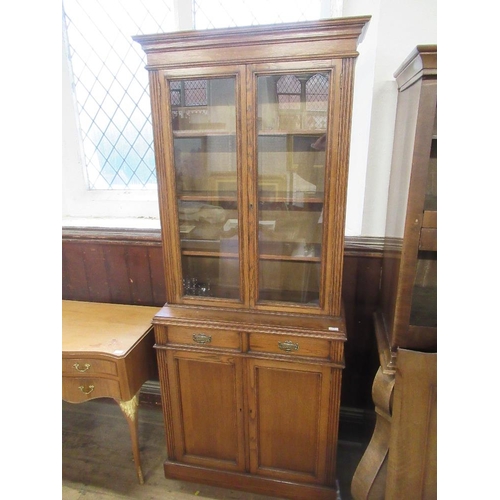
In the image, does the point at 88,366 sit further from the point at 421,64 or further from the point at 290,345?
the point at 421,64

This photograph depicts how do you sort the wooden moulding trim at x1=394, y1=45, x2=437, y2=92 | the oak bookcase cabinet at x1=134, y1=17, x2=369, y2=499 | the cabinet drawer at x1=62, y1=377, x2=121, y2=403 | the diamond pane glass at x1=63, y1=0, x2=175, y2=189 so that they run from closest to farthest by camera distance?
the wooden moulding trim at x1=394, y1=45, x2=437, y2=92 < the oak bookcase cabinet at x1=134, y1=17, x2=369, y2=499 < the cabinet drawer at x1=62, y1=377, x2=121, y2=403 < the diamond pane glass at x1=63, y1=0, x2=175, y2=189

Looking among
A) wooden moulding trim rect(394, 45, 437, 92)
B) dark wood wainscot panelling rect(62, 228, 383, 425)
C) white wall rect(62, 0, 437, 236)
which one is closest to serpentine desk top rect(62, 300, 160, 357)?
dark wood wainscot panelling rect(62, 228, 383, 425)

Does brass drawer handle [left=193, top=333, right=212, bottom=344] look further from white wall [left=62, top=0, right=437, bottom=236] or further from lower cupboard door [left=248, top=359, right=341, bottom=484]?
white wall [left=62, top=0, right=437, bottom=236]

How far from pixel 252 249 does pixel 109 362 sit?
32.1 inches

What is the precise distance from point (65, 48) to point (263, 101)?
1.36 meters

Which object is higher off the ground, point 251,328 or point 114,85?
point 114,85

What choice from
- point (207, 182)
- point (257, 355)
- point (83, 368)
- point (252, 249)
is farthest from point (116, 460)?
point (207, 182)

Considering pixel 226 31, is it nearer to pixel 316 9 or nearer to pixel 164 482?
pixel 316 9

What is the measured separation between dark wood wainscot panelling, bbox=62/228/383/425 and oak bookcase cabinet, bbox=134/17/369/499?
13.1 inches

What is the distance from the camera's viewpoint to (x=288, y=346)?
1399 millimetres

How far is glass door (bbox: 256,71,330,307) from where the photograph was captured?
1.31 m

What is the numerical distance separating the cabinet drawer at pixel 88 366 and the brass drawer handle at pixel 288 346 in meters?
0.75
